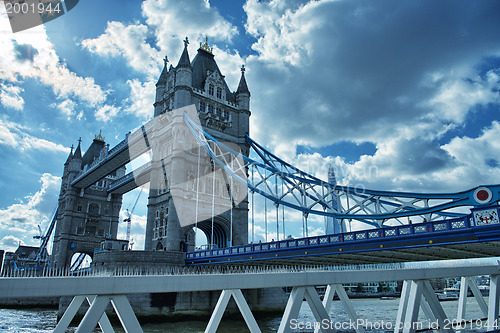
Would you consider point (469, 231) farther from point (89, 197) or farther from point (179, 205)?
point (89, 197)

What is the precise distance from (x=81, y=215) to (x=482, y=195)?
2540 inches

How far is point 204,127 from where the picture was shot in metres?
47.0

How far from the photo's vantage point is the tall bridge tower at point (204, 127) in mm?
42688

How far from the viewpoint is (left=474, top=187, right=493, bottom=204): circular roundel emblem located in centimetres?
1744

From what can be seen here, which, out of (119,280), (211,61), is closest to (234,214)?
(211,61)

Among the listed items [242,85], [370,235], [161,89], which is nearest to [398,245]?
[370,235]

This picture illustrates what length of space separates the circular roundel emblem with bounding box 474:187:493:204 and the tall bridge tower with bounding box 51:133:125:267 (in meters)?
57.2

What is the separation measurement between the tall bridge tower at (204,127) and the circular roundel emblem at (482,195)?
84.1ft

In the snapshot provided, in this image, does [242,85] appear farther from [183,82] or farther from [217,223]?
[217,223]

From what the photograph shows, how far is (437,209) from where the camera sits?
21.8 meters

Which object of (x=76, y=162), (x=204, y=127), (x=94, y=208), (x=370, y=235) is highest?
(x=76, y=162)

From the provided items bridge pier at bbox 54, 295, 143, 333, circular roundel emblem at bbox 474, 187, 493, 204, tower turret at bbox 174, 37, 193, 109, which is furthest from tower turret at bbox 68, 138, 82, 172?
bridge pier at bbox 54, 295, 143, 333

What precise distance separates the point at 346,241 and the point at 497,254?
883cm

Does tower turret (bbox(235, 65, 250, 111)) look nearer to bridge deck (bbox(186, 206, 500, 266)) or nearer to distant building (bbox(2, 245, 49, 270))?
bridge deck (bbox(186, 206, 500, 266))
